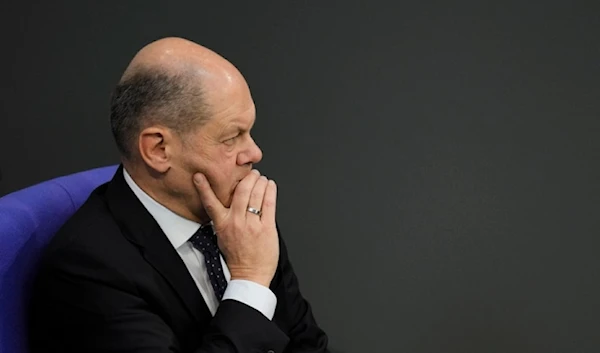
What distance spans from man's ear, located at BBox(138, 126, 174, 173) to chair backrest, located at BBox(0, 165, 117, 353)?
22cm

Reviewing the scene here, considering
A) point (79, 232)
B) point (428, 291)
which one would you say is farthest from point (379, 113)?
point (79, 232)

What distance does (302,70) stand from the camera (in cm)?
214

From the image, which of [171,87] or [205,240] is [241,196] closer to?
[205,240]

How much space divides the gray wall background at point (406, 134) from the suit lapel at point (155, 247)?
37.4 inches

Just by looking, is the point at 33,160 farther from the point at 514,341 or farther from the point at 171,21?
the point at 514,341

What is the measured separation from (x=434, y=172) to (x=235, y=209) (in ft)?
3.33

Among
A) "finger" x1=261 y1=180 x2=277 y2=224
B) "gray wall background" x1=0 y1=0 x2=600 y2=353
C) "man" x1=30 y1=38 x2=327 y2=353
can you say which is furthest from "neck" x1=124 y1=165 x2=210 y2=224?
"gray wall background" x1=0 y1=0 x2=600 y2=353

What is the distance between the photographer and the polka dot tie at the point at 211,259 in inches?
52.7

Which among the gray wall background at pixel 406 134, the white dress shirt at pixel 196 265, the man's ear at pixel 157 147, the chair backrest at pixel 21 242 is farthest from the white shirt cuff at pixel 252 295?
the gray wall background at pixel 406 134

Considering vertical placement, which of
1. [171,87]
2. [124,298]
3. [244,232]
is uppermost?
[171,87]

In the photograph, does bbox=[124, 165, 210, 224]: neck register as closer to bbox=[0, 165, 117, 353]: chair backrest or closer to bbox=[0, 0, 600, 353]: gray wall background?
bbox=[0, 165, 117, 353]: chair backrest

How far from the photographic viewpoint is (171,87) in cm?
122

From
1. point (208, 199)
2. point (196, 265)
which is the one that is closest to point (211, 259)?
point (196, 265)

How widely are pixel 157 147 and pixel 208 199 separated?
4.9 inches
